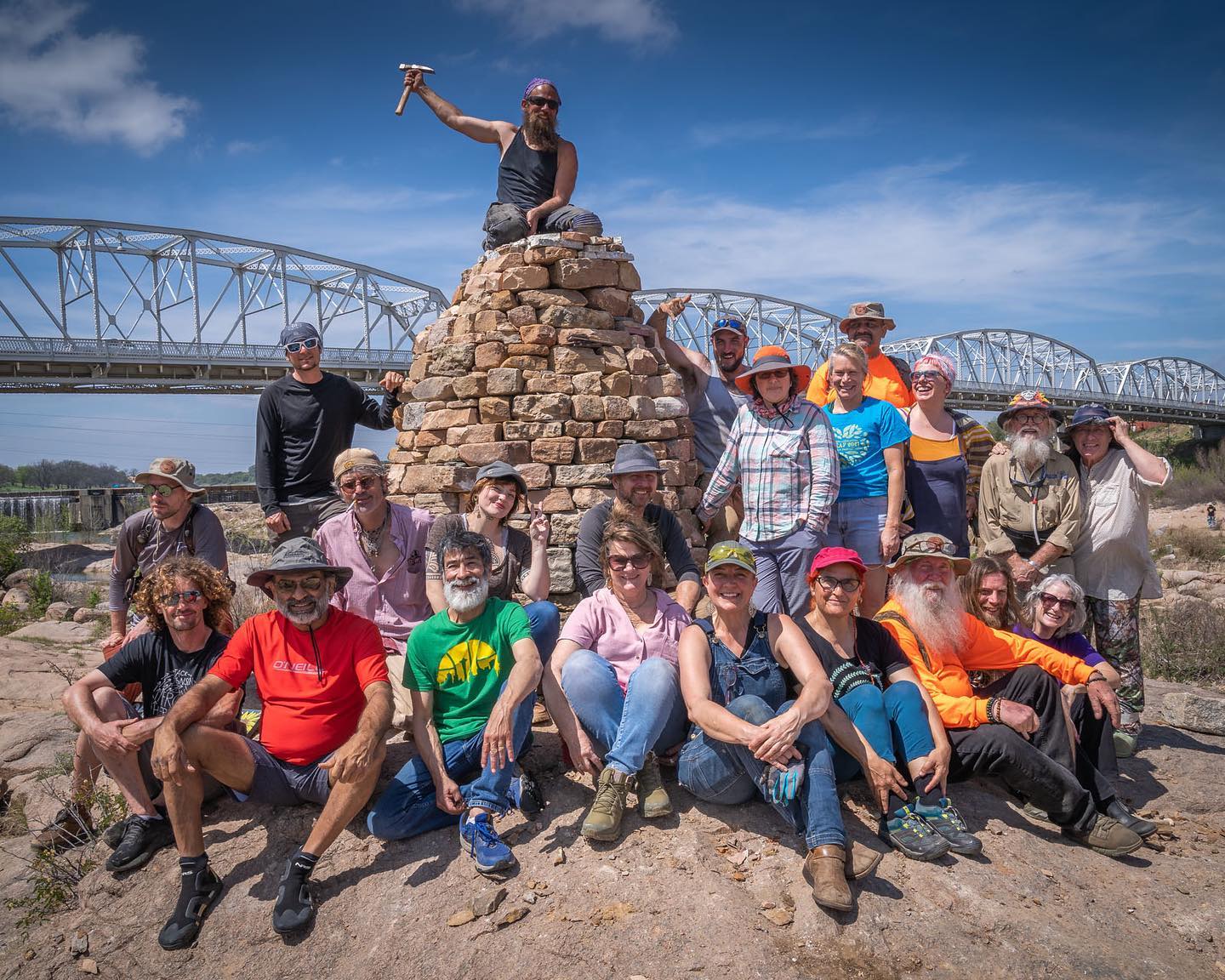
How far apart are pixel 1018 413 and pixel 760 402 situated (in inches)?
64.8

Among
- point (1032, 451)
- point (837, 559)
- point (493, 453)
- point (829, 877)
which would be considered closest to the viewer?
point (829, 877)

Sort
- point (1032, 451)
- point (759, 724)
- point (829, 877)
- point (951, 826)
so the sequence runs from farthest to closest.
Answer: point (1032, 451), point (951, 826), point (759, 724), point (829, 877)

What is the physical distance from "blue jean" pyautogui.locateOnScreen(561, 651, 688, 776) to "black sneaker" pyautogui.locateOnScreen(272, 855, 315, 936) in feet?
4.56

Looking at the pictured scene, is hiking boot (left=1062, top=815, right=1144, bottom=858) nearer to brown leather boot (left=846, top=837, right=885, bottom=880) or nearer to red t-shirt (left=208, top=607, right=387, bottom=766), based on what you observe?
brown leather boot (left=846, top=837, right=885, bottom=880)

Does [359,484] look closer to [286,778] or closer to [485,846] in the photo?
[286,778]

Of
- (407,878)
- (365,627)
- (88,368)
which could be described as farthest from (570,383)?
(88,368)

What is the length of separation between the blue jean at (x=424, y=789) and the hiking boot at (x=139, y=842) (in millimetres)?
1082

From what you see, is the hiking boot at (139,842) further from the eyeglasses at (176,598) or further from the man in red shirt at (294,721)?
the eyeglasses at (176,598)

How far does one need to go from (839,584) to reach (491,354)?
3.09 metres

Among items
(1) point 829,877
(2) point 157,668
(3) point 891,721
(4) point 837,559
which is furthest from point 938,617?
(2) point 157,668

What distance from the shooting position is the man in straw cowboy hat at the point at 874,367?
548 centimetres

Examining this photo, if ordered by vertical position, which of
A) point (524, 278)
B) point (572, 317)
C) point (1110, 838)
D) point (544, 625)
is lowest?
point (1110, 838)

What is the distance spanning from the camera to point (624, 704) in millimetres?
3742

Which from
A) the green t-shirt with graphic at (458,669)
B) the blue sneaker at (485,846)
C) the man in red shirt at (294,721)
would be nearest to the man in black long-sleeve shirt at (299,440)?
the man in red shirt at (294,721)
